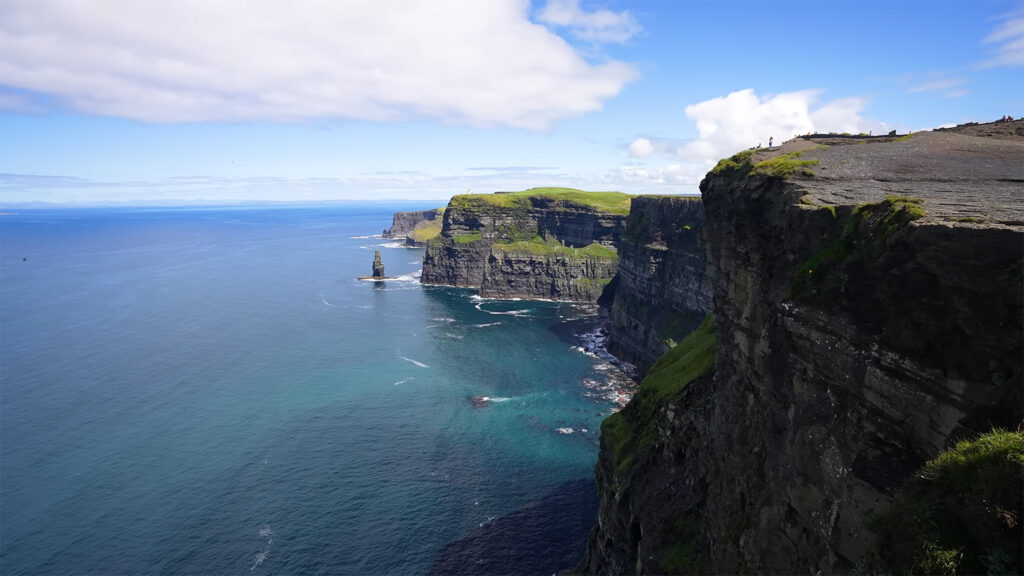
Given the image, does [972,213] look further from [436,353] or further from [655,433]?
[436,353]

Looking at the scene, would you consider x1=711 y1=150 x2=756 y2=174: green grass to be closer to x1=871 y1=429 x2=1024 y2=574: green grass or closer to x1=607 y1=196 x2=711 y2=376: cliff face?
x1=871 y1=429 x2=1024 y2=574: green grass

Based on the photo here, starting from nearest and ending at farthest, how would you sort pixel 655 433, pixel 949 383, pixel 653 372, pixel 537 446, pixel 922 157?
1. pixel 949 383
2. pixel 922 157
3. pixel 655 433
4. pixel 653 372
5. pixel 537 446

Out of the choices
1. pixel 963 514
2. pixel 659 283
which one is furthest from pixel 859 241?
pixel 659 283

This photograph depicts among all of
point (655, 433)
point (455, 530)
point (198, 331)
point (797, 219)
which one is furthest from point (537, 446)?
point (198, 331)

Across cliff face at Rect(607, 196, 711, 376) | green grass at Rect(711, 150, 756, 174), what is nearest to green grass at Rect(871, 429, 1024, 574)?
green grass at Rect(711, 150, 756, 174)

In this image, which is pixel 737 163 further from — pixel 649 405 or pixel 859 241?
pixel 649 405

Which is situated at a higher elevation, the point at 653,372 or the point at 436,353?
the point at 653,372
